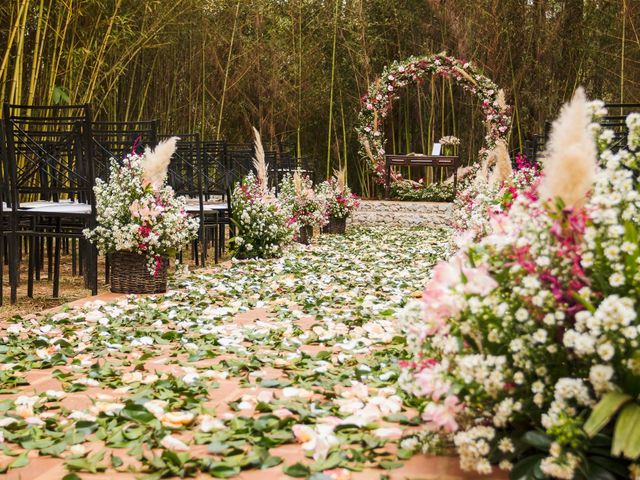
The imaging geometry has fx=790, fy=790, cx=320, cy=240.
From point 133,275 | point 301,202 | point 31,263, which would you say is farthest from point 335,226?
point 31,263

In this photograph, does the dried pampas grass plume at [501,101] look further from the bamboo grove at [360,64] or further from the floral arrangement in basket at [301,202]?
the floral arrangement in basket at [301,202]

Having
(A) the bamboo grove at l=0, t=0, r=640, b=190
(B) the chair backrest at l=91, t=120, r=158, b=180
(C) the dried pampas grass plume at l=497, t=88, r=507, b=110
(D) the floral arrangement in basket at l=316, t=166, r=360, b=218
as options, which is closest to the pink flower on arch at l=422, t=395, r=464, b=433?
(B) the chair backrest at l=91, t=120, r=158, b=180

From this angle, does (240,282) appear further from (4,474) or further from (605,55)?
(605,55)

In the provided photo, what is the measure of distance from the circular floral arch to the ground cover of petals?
26.1ft

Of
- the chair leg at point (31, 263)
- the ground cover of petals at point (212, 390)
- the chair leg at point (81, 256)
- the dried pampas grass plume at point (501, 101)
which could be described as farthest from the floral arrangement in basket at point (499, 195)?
the dried pampas grass plume at point (501, 101)

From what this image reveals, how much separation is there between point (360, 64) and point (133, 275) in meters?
9.55

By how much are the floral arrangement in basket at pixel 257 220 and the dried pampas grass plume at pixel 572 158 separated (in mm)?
4957

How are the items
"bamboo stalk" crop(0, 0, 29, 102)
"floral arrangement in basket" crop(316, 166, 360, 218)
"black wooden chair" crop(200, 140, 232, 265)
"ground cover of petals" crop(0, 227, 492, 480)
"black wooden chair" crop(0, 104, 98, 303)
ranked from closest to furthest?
"ground cover of petals" crop(0, 227, 492, 480) → "black wooden chair" crop(0, 104, 98, 303) → "bamboo stalk" crop(0, 0, 29, 102) → "black wooden chair" crop(200, 140, 232, 265) → "floral arrangement in basket" crop(316, 166, 360, 218)

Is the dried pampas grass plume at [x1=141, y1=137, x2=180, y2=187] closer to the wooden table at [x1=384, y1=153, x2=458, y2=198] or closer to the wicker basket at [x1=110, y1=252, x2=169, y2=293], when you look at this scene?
the wicker basket at [x1=110, y1=252, x2=169, y2=293]

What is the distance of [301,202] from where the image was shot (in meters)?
8.34

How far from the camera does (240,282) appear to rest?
5145 millimetres

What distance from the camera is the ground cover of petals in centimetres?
192

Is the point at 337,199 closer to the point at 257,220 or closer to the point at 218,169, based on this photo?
the point at 218,169

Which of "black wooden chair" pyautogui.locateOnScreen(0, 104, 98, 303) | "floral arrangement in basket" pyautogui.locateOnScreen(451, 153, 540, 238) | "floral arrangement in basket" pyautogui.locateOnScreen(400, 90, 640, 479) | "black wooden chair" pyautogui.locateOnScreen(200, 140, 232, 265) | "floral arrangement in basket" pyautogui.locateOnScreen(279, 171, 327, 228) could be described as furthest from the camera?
"floral arrangement in basket" pyautogui.locateOnScreen(279, 171, 327, 228)
